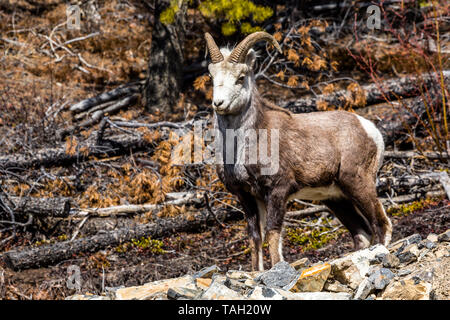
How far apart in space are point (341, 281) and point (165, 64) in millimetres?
6944

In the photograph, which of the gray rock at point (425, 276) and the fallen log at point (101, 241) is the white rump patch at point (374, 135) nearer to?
the gray rock at point (425, 276)

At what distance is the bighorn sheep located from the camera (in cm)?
512

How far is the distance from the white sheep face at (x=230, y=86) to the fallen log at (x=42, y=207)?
3.32m

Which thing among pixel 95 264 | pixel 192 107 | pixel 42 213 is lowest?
pixel 95 264

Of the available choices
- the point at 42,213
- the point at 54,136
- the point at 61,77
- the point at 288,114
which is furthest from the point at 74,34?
the point at 288,114

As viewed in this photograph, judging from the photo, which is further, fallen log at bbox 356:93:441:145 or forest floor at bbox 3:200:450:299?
fallen log at bbox 356:93:441:145

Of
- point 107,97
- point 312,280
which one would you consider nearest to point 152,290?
point 312,280

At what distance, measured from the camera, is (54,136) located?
9.02 metres

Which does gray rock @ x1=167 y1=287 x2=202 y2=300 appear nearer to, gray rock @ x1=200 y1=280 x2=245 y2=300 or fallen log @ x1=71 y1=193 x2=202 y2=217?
gray rock @ x1=200 y1=280 x2=245 y2=300

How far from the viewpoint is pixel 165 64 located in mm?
10211

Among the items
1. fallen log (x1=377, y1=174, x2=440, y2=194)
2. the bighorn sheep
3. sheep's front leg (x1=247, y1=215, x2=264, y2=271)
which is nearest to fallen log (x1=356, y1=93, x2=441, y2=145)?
fallen log (x1=377, y1=174, x2=440, y2=194)

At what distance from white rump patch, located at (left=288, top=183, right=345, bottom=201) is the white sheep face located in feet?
3.90

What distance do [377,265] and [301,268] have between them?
2.32 feet

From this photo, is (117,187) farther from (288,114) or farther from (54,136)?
(288,114)
